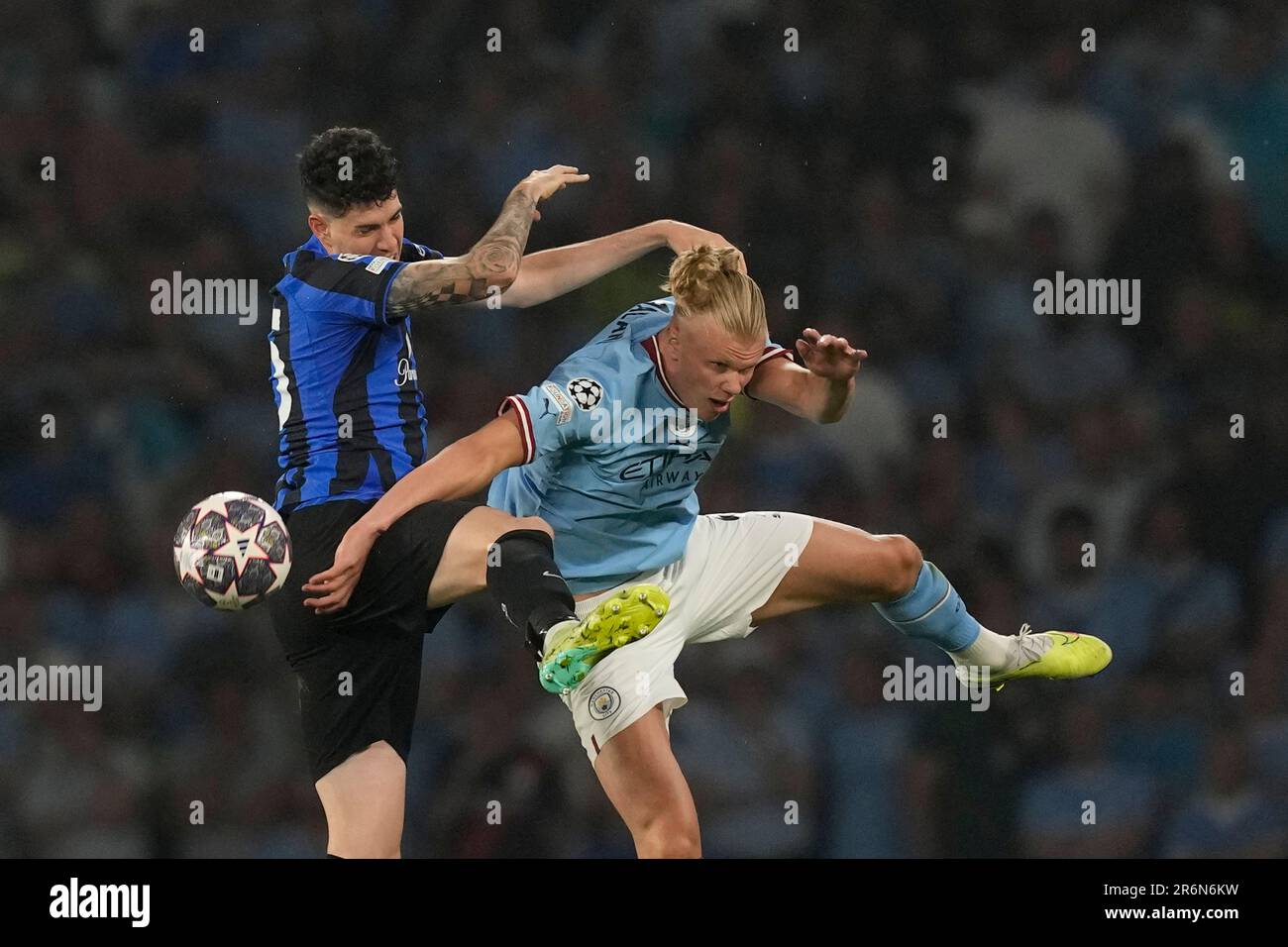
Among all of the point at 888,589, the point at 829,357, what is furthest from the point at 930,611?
the point at 829,357

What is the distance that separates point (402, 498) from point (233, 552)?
39 centimetres

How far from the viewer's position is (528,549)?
3996 mm

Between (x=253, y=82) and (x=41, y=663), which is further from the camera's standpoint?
(x=253, y=82)

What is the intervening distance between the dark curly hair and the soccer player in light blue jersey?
2.03 ft

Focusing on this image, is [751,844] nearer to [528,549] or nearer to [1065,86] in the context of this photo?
[528,549]

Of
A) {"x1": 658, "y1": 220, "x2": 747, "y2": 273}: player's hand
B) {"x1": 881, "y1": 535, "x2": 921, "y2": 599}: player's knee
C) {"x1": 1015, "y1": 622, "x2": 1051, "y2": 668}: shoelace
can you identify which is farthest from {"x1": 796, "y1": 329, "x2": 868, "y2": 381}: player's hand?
{"x1": 1015, "y1": 622, "x2": 1051, "y2": 668}: shoelace

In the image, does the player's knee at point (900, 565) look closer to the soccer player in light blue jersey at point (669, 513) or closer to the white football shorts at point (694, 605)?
the soccer player in light blue jersey at point (669, 513)

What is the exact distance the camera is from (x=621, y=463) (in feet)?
15.1

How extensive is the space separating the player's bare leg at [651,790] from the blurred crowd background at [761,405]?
1.32 m

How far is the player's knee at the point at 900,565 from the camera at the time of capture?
187 inches

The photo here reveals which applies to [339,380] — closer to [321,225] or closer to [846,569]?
[321,225]

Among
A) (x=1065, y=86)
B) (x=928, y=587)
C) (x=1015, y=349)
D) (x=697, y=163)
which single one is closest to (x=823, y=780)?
(x=928, y=587)

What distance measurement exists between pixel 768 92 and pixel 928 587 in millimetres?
2514

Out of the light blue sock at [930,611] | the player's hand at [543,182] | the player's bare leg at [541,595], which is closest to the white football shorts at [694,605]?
the light blue sock at [930,611]
